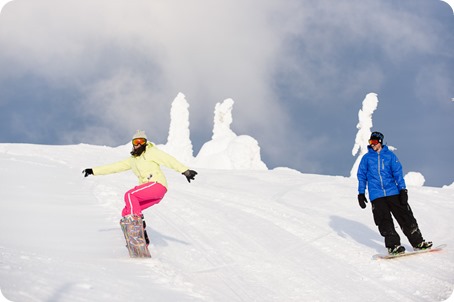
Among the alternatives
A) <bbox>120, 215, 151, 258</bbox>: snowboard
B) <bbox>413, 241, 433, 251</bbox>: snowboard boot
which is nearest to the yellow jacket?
<bbox>120, 215, 151, 258</bbox>: snowboard

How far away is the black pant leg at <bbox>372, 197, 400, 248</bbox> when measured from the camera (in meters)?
7.73

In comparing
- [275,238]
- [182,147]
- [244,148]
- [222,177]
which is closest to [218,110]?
[182,147]

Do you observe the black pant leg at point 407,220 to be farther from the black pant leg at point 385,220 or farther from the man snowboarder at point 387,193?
the black pant leg at point 385,220

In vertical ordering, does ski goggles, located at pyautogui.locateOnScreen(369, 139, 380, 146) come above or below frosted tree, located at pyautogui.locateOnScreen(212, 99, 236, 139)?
below

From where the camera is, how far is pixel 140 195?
6.85 metres

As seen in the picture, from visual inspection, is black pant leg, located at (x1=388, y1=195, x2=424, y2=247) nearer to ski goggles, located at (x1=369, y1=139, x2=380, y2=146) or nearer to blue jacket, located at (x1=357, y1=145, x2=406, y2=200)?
blue jacket, located at (x1=357, y1=145, x2=406, y2=200)

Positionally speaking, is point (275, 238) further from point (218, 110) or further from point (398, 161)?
point (218, 110)

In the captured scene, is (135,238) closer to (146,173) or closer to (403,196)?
(146,173)

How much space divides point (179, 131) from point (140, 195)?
8458 cm

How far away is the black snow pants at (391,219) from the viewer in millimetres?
7871

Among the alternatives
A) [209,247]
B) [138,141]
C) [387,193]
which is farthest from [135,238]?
[387,193]

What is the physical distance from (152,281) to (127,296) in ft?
2.38

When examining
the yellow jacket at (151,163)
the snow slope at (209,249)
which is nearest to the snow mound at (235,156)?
the snow slope at (209,249)

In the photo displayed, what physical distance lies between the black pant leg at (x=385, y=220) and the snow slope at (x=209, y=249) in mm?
422
